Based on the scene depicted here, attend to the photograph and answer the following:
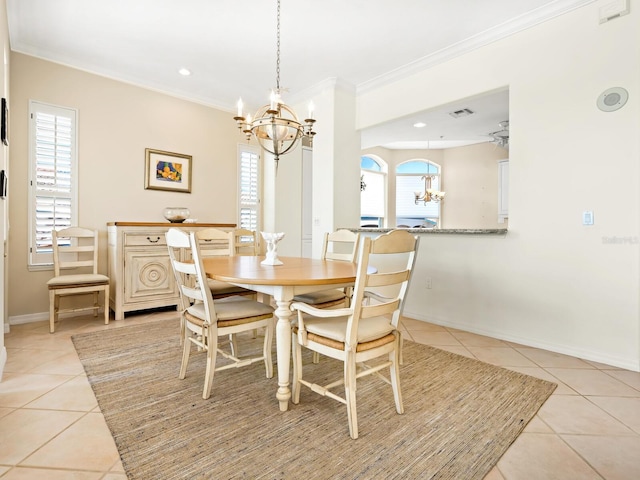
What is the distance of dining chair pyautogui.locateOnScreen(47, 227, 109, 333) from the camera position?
10.4ft

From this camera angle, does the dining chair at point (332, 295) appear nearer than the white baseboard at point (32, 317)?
Yes

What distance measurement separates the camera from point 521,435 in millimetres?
1582

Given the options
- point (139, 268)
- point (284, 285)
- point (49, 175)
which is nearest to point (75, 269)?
point (139, 268)

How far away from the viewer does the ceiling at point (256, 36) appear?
273 centimetres

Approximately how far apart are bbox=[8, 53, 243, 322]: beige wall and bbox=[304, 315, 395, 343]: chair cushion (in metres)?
3.19

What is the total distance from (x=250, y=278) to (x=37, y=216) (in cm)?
305

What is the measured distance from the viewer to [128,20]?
291cm

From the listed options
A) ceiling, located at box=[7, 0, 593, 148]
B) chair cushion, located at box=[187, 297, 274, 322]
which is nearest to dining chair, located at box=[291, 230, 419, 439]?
chair cushion, located at box=[187, 297, 274, 322]

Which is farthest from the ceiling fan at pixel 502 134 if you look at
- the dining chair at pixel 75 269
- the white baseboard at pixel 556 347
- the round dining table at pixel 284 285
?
the dining chair at pixel 75 269

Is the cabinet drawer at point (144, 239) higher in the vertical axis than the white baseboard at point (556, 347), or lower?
higher

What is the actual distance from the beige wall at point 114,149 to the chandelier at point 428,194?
4.09 m

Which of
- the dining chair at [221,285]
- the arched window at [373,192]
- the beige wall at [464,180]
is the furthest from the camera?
the arched window at [373,192]

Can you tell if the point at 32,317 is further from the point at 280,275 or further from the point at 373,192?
the point at 373,192

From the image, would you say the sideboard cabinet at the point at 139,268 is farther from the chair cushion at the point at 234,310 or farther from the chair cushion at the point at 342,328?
the chair cushion at the point at 342,328
